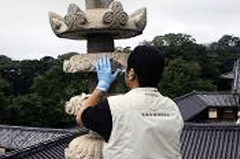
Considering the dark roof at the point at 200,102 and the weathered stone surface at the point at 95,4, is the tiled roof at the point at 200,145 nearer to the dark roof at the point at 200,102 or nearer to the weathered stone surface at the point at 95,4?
the weathered stone surface at the point at 95,4

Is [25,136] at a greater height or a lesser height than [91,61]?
lesser

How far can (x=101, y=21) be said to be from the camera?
2791 millimetres

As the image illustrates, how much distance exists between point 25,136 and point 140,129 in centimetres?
1327

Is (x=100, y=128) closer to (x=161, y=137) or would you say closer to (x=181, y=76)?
(x=161, y=137)

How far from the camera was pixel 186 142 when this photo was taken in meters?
10.0

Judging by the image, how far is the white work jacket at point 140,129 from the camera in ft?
6.53

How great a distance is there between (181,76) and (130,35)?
22.3 meters

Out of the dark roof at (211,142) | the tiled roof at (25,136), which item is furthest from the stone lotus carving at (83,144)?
the tiled roof at (25,136)

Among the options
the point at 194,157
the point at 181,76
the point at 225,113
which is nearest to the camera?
the point at 194,157

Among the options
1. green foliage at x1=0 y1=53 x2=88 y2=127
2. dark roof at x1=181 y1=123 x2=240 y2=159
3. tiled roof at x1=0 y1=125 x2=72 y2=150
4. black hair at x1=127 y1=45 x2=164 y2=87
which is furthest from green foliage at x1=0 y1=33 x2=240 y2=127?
black hair at x1=127 y1=45 x2=164 y2=87

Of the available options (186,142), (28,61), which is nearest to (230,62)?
(28,61)

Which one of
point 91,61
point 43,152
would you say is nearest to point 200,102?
point 43,152

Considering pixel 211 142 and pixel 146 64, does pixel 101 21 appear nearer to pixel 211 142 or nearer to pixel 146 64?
pixel 146 64

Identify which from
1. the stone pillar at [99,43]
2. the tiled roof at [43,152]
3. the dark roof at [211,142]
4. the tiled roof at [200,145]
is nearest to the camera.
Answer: the stone pillar at [99,43]
